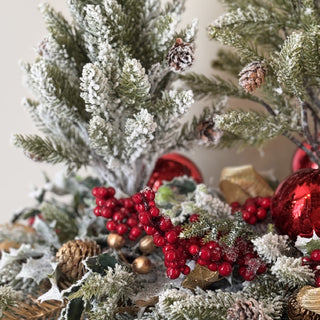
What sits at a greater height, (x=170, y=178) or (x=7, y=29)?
(x=7, y=29)

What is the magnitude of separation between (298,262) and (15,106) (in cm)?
79

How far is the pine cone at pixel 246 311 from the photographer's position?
0.43 m

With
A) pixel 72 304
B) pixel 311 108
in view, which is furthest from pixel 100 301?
pixel 311 108

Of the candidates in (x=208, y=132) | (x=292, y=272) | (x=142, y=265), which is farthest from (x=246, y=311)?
(x=208, y=132)

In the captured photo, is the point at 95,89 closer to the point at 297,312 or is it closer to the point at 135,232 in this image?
the point at 135,232

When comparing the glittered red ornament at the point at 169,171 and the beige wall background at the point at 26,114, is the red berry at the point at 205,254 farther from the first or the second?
the beige wall background at the point at 26,114

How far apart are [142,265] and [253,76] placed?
0.90ft

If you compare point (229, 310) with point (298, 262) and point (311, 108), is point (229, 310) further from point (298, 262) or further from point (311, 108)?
point (311, 108)

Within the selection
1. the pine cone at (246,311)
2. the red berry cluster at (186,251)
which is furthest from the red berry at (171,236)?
the pine cone at (246,311)

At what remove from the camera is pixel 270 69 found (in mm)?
581

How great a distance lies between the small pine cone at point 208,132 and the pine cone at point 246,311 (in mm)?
276

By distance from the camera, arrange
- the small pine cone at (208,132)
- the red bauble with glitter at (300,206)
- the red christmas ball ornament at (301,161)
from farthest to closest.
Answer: the red christmas ball ornament at (301,161) → the small pine cone at (208,132) → the red bauble with glitter at (300,206)

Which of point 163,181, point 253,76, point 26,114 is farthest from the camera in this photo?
point 26,114

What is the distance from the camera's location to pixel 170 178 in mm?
772
